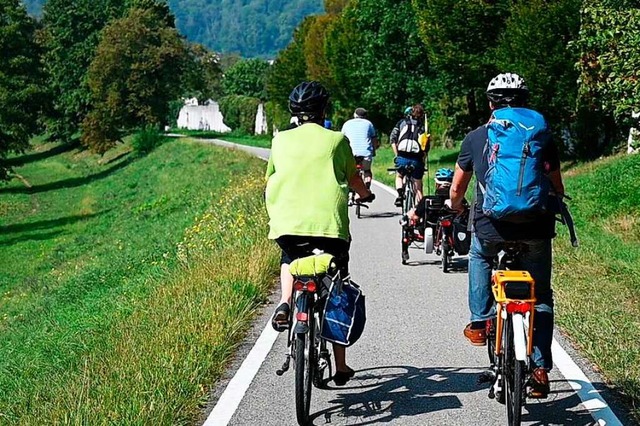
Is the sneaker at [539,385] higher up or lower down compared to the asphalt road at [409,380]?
higher up

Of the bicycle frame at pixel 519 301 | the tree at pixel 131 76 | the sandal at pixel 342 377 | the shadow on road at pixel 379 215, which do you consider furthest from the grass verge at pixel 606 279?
the tree at pixel 131 76

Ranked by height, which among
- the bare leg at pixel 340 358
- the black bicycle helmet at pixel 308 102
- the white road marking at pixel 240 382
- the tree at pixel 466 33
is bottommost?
the white road marking at pixel 240 382

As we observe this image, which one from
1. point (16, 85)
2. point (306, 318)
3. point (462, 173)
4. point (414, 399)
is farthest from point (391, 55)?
point (306, 318)

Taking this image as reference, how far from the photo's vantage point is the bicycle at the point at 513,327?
5.22 meters

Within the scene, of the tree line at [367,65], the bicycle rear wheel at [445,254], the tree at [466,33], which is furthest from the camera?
the tree at [466,33]

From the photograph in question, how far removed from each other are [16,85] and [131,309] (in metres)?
→ 46.6

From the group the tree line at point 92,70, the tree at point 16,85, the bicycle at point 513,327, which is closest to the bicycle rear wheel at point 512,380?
the bicycle at point 513,327

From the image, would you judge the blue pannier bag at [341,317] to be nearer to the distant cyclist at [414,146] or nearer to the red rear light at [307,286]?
the red rear light at [307,286]

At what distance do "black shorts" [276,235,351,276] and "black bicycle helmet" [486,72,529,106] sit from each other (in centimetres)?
130

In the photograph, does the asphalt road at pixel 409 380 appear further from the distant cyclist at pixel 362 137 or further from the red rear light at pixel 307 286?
the distant cyclist at pixel 362 137

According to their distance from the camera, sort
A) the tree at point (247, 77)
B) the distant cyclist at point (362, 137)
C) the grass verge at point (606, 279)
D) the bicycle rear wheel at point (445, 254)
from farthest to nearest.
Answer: the tree at point (247, 77), the distant cyclist at point (362, 137), the bicycle rear wheel at point (445, 254), the grass verge at point (606, 279)

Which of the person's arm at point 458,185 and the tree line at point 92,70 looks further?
the tree line at point 92,70

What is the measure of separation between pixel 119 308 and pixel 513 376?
6160 millimetres

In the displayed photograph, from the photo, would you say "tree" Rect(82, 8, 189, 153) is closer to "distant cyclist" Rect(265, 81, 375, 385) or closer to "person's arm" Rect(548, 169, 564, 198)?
"distant cyclist" Rect(265, 81, 375, 385)
